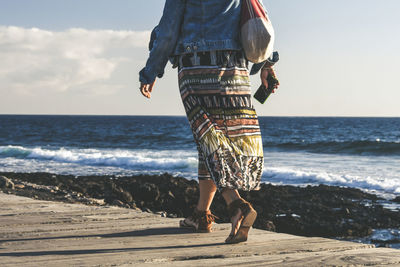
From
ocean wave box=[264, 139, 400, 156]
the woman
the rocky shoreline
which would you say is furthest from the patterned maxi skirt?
ocean wave box=[264, 139, 400, 156]

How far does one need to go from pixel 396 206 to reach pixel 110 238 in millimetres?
6778

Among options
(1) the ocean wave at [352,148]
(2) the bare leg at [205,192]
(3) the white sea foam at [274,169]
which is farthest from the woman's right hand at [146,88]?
(1) the ocean wave at [352,148]

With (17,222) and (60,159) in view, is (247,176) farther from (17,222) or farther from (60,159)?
Result: (60,159)

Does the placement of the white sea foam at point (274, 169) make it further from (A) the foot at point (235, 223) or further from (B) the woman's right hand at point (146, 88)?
(B) the woman's right hand at point (146, 88)

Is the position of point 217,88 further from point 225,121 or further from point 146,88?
point 146,88

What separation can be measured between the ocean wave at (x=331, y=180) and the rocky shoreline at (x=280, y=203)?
4.68 ft

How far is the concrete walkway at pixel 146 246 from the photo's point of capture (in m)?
2.38

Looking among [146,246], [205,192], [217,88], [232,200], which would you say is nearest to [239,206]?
[232,200]

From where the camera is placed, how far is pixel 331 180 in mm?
12336

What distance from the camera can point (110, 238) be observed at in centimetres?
296

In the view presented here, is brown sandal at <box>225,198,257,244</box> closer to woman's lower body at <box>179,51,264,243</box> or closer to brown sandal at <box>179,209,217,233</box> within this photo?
woman's lower body at <box>179,51,264,243</box>

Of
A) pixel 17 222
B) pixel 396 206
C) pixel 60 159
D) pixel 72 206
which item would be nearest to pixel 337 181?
pixel 396 206

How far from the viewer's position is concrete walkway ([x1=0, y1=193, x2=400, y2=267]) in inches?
93.5

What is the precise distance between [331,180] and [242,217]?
10.0 m
